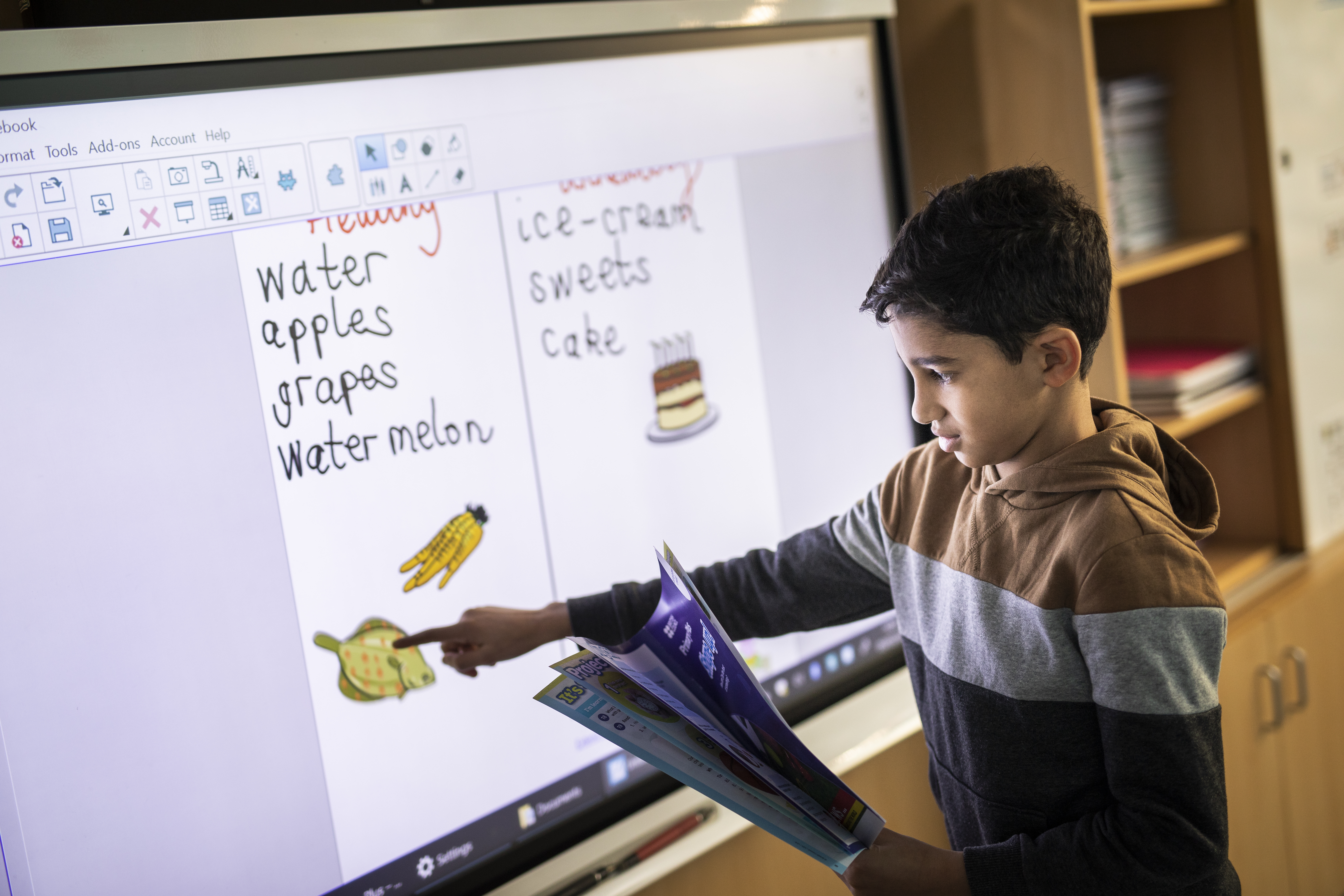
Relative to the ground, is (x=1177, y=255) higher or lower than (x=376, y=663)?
higher

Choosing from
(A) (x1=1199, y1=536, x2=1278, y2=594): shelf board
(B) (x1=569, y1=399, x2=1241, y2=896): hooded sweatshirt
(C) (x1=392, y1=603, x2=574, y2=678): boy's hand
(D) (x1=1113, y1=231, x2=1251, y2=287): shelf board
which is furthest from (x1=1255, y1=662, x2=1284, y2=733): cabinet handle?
(C) (x1=392, y1=603, x2=574, y2=678): boy's hand

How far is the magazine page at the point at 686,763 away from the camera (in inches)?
34.6

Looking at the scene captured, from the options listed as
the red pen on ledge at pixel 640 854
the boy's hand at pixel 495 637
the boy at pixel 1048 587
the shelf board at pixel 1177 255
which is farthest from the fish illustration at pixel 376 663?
the shelf board at pixel 1177 255

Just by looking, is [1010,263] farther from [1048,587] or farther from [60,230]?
[60,230]

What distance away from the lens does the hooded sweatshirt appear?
0.91 metres

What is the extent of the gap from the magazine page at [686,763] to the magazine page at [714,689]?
0.02m

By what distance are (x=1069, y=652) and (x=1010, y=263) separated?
14.2 inches

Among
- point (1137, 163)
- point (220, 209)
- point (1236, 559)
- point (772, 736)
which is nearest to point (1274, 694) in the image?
point (1236, 559)

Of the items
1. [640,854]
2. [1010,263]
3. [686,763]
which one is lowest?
[640,854]

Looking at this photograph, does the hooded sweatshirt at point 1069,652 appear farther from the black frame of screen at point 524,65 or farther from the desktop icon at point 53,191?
the desktop icon at point 53,191

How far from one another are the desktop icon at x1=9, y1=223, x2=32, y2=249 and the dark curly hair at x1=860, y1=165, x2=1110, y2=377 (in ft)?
Result: 2.76

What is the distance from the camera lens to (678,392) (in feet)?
5.04

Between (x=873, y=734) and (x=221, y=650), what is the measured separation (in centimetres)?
97

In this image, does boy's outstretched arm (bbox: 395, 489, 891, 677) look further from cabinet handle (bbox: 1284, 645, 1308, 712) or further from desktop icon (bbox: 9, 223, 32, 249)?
cabinet handle (bbox: 1284, 645, 1308, 712)
